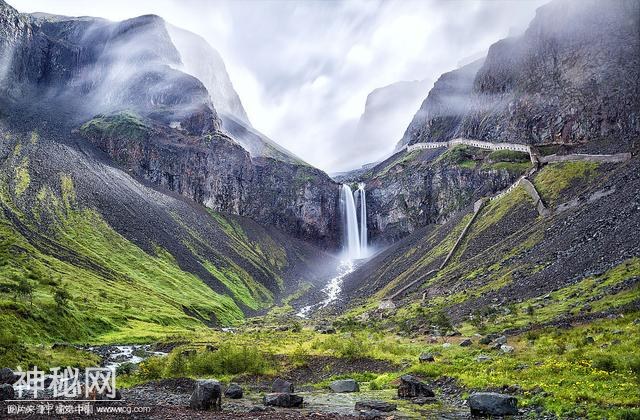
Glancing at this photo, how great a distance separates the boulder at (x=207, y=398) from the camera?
2356 centimetres

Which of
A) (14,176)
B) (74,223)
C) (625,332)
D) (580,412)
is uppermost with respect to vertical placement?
(14,176)

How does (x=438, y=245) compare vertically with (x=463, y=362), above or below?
above

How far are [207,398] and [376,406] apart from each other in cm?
866

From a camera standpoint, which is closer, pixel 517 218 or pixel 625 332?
pixel 625 332

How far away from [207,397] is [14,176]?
143964 mm

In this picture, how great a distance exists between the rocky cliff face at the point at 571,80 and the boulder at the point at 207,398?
11749 cm

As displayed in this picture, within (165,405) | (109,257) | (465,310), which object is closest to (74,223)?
(109,257)

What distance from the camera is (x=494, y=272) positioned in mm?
75750

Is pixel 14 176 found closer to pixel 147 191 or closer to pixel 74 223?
pixel 74 223

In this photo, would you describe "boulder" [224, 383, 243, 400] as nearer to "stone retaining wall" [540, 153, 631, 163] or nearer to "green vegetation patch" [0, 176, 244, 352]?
"green vegetation patch" [0, 176, 244, 352]

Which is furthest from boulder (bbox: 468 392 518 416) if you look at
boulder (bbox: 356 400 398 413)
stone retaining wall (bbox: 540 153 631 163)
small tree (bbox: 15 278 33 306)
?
stone retaining wall (bbox: 540 153 631 163)

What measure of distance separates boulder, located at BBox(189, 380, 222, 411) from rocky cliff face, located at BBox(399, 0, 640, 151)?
117488mm

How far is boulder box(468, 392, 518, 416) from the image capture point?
20.2 metres

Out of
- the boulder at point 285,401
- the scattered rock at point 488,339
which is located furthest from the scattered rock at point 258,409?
the scattered rock at point 488,339
